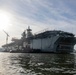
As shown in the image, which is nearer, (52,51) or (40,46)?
(52,51)

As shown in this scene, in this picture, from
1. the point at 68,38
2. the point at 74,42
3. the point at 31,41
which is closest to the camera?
the point at 68,38

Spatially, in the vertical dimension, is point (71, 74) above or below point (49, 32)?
below

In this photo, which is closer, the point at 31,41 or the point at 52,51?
the point at 52,51

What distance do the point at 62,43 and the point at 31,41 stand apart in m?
47.5

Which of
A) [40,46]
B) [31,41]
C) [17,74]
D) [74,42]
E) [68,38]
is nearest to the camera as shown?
[17,74]

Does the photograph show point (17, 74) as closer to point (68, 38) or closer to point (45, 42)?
point (68, 38)

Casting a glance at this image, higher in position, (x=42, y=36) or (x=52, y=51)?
(x=42, y=36)

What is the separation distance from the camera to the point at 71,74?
3005 centimetres

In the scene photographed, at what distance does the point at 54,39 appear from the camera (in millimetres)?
157750

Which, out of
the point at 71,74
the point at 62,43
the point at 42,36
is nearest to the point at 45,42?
the point at 42,36

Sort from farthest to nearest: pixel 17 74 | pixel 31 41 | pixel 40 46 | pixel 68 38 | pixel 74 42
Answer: pixel 31 41, pixel 40 46, pixel 74 42, pixel 68 38, pixel 17 74

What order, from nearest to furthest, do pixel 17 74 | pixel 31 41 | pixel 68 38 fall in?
1. pixel 17 74
2. pixel 68 38
3. pixel 31 41

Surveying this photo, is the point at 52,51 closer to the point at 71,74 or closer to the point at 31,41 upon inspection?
the point at 31,41

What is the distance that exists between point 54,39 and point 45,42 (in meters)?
15.8
